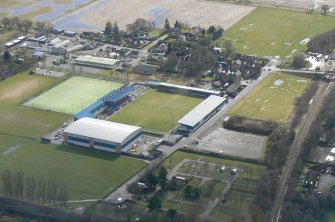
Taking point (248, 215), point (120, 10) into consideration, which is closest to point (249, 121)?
point (248, 215)

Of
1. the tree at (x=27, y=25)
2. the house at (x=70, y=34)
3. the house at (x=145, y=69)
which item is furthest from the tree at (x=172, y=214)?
the tree at (x=27, y=25)

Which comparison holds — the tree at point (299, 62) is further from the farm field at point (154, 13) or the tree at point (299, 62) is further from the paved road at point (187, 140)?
the farm field at point (154, 13)

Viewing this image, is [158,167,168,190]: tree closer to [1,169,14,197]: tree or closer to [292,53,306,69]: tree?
[1,169,14,197]: tree

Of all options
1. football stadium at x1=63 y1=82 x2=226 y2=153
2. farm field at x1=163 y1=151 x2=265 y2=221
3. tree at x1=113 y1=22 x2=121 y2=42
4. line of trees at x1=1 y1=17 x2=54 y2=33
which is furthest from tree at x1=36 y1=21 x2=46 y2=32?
farm field at x1=163 y1=151 x2=265 y2=221

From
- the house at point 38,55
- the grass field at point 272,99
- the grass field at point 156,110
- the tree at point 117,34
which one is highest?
the tree at point 117,34

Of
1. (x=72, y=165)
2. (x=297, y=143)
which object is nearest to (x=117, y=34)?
(x=72, y=165)

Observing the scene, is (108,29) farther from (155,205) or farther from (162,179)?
(155,205)
